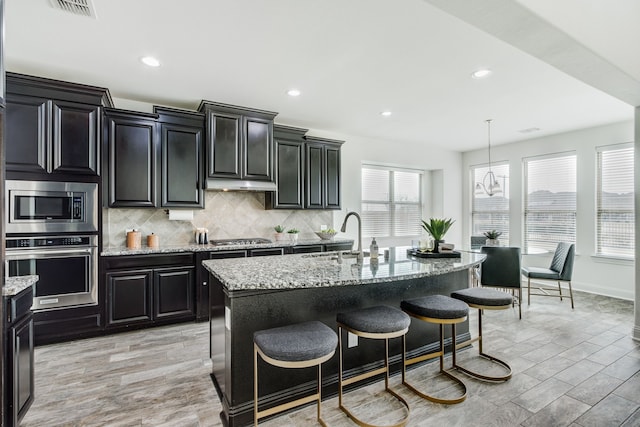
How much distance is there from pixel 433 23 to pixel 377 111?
208 cm

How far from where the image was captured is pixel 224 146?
13.4 feet

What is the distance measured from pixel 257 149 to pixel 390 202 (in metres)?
3.34

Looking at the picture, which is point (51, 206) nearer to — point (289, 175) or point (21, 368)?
point (21, 368)

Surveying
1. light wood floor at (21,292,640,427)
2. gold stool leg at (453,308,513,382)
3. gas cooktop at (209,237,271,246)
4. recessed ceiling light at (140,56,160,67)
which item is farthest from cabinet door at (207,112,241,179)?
gold stool leg at (453,308,513,382)

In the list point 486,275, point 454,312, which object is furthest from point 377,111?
point 454,312

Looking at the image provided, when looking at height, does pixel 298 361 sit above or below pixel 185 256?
below

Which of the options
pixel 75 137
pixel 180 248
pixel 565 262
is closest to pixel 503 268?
pixel 565 262

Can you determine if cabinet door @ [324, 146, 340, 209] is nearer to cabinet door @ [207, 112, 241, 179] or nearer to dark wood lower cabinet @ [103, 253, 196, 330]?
cabinet door @ [207, 112, 241, 179]

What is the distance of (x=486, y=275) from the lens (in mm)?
4270

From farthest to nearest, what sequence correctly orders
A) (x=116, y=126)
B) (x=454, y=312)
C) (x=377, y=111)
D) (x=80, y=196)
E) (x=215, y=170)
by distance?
(x=377, y=111) → (x=215, y=170) → (x=116, y=126) → (x=80, y=196) → (x=454, y=312)

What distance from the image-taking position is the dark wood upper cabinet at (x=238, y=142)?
4.00 metres

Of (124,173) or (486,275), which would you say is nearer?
(124,173)

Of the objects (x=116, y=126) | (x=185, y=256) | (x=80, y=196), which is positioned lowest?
(x=185, y=256)

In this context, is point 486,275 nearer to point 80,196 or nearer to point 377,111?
point 377,111
